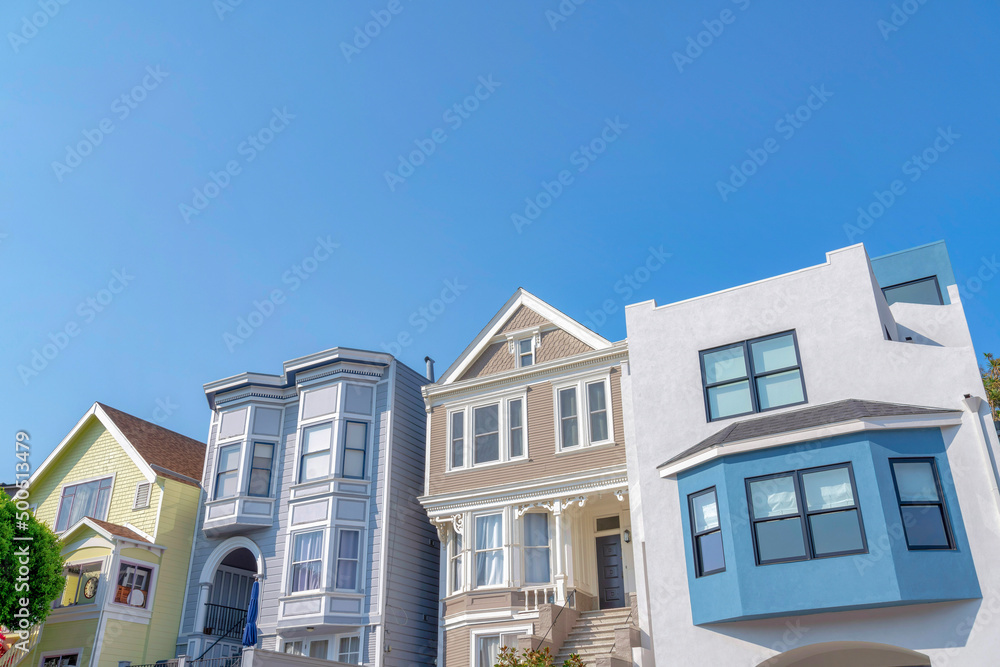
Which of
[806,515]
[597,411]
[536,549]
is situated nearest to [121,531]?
[536,549]

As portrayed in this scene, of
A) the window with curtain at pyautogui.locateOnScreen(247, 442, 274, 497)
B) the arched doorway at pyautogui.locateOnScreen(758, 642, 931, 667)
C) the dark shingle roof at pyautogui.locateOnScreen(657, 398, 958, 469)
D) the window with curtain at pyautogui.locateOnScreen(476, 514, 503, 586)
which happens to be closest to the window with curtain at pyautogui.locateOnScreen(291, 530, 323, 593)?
the window with curtain at pyautogui.locateOnScreen(247, 442, 274, 497)

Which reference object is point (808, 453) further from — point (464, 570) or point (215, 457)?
point (215, 457)

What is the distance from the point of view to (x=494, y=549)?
22.2 meters

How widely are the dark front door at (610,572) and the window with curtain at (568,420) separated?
2912 millimetres

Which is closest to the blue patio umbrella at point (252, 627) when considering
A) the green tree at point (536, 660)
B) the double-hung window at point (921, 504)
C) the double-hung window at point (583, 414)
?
the green tree at point (536, 660)

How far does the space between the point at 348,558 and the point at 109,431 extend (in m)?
11.0

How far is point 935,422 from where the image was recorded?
14.4 metres

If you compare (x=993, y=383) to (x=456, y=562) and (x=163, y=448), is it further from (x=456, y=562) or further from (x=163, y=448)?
(x=163, y=448)

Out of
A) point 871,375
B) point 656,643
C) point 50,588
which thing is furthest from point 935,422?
point 50,588

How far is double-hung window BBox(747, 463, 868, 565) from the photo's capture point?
14180 millimetres

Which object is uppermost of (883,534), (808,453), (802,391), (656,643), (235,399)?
(235,399)

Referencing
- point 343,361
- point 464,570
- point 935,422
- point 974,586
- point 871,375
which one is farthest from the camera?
point 343,361

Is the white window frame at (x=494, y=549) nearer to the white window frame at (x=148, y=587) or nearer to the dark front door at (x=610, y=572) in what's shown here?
the dark front door at (x=610, y=572)

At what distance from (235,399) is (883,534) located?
20.3 meters
